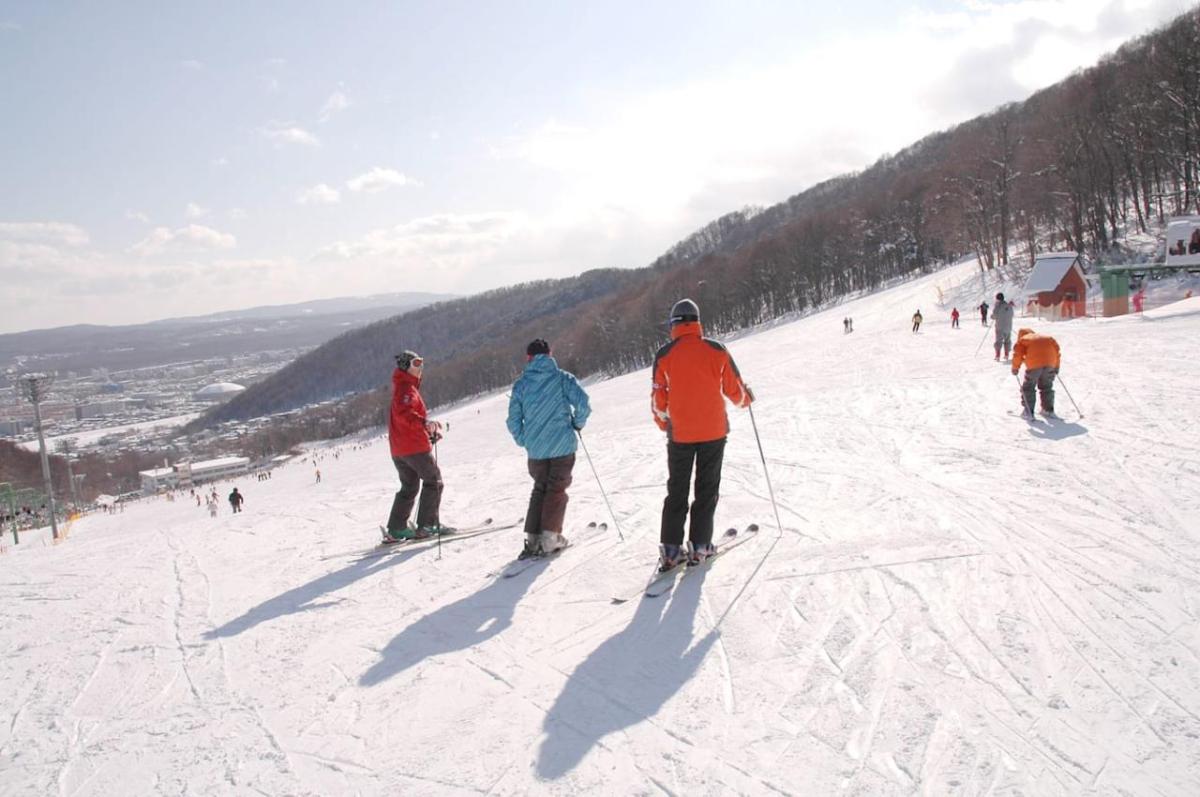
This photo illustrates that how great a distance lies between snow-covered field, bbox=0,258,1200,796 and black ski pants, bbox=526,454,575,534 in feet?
1.22

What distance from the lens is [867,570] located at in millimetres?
4445

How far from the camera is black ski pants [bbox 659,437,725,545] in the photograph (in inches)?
186

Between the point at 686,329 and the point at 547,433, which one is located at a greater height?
the point at 686,329

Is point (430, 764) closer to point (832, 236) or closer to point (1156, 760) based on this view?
point (1156, 760)

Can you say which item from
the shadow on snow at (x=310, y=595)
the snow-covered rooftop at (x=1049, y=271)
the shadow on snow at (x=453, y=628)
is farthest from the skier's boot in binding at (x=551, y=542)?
the snow-covered rooftop at (x=1049, y=271)

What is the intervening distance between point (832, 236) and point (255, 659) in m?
89.2

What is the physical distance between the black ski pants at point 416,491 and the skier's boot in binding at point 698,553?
9.51 ft

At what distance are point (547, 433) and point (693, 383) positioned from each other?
149 cm

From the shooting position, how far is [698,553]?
16.0 ft

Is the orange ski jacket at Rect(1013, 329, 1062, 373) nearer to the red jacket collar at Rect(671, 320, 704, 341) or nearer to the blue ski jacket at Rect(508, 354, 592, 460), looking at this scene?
the red jacket collar at Rect(671, 320, 704, 341)

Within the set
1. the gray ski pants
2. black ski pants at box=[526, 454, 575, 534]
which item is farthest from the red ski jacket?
the gray ski pants

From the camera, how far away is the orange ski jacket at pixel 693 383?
464 centimetres

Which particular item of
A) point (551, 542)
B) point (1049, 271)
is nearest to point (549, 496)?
point (551, 542)

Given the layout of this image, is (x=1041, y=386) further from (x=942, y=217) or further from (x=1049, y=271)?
(x=942, y=217)
